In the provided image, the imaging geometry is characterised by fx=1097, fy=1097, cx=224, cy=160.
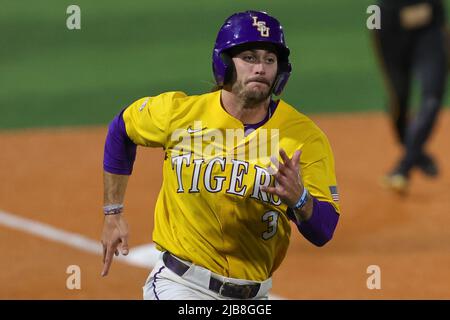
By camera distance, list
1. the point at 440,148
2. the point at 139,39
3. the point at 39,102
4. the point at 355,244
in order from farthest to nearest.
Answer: the point at 139,39 < the point at 39,102 < the point at 440,148 < the point at 355,244

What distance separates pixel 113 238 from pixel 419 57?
566 centimetres

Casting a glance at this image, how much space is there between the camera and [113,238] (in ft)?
18.8

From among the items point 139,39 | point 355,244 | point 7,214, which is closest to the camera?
point 355,244

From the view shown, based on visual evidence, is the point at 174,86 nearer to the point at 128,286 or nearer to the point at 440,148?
the point at 440,148

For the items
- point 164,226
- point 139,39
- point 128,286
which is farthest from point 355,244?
point 139,39

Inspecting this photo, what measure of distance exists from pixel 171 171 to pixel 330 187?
839mm

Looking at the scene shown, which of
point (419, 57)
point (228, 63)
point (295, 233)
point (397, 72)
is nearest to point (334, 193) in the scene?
point (228, 63)

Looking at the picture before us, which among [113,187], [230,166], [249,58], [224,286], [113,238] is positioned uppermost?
[249,58]

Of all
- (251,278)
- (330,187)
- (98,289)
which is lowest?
(98,289)

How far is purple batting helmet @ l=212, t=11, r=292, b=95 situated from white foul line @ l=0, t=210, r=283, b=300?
344 cm

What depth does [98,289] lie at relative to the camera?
816 centimetres

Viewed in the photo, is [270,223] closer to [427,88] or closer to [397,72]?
[427,88]

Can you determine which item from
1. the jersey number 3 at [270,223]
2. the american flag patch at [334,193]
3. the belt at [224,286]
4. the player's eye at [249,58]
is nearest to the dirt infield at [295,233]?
the belt at [224,286]

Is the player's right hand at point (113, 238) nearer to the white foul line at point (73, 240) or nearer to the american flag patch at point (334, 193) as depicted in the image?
the american flag patch at point (334, 193)
